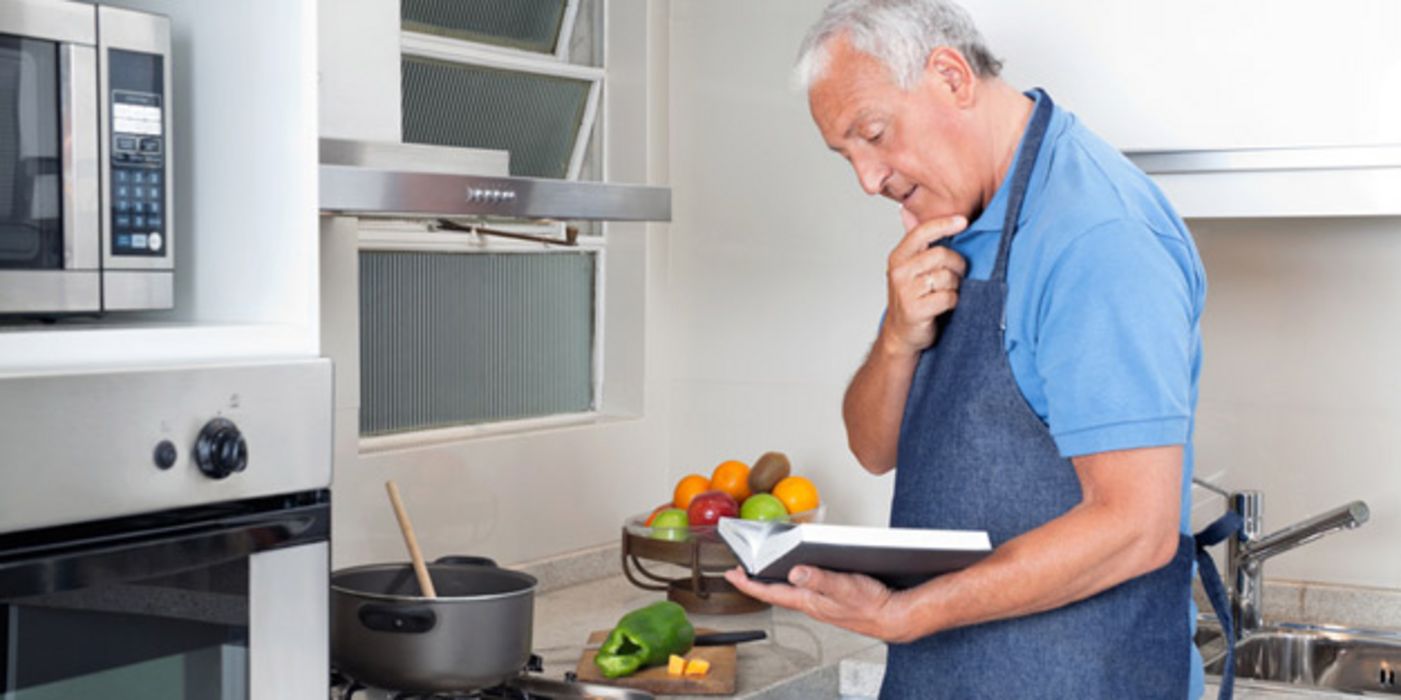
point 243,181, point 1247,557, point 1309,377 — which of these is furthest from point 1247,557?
point 243,181

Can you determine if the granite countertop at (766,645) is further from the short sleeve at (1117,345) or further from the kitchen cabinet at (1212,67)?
the short sleeve at (1117,345)

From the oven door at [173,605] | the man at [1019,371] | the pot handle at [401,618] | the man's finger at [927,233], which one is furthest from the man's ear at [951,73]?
the pot handle at [401,618]

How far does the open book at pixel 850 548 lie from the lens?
1.33 m

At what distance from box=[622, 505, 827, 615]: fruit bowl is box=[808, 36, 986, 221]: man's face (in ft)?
3.35

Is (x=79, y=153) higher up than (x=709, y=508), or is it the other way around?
(x=79, y=153)

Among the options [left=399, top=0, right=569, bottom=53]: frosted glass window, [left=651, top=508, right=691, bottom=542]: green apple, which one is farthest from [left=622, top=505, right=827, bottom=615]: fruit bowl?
[left=399, top=0, right=569, bottom=53]: frosted glass window

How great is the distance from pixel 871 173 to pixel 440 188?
0.50 meters

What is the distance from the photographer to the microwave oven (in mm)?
1308

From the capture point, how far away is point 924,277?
1.57 m

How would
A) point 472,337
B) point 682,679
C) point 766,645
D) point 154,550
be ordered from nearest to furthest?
point 154,550, point 682,679, point 766,645, point 472,337

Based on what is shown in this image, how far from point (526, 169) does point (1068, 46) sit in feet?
3.31

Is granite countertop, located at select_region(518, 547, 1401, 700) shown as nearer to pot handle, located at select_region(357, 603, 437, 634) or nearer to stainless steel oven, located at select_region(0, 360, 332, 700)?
pot handle, located at select_region(357, 603, 437, 634)

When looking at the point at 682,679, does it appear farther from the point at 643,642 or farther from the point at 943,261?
the point at 943,261

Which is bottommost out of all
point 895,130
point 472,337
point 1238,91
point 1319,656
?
point 1319,656
